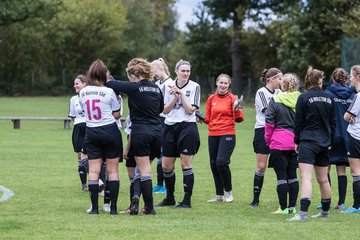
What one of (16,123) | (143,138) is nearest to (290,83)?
(143,138)

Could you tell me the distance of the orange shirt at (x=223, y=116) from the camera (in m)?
12.1

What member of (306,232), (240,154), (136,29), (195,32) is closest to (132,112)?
(306,232)

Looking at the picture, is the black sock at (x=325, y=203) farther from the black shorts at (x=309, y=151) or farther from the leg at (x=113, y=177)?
the leg at (x=113, y=177)

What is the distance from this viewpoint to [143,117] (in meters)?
10.4

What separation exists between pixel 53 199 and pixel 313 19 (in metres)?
36.0

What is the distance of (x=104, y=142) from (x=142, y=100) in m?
0.74

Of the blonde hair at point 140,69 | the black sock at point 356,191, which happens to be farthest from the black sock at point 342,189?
the blonde hair at point 140,69

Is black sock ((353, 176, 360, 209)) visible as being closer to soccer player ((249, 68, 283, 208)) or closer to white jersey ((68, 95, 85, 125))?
soccer player ((249, 68, 283, 208))

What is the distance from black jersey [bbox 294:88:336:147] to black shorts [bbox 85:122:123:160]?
2.30 metres

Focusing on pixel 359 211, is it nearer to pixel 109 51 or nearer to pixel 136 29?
pixel 109 51

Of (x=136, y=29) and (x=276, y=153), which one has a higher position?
(x=136, y=29)

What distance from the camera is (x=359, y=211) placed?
36.7 ft

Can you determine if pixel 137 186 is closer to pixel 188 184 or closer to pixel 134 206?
pixel 134 206

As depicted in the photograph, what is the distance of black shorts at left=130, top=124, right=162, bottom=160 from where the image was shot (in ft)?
34.1
